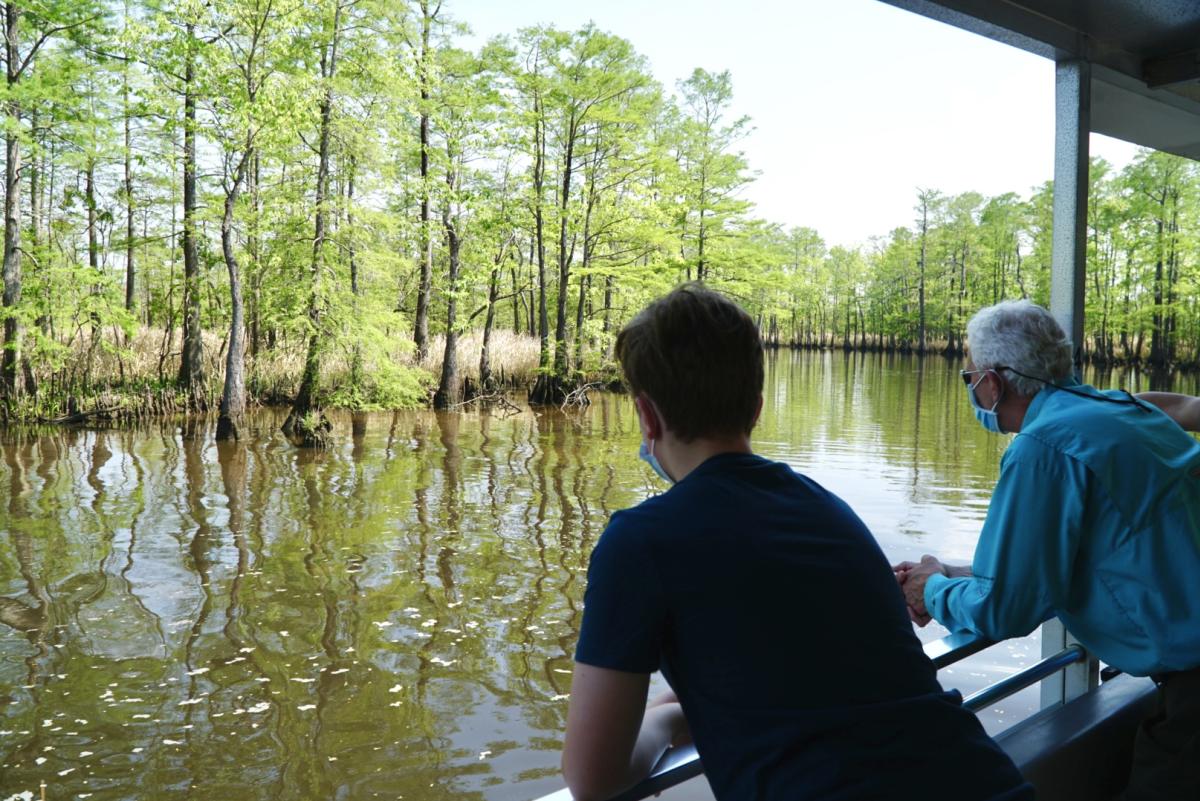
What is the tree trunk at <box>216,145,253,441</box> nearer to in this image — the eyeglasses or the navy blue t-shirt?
the eyeglasses

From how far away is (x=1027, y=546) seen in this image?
1424 mm

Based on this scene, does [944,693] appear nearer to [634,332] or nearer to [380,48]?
[634,332]

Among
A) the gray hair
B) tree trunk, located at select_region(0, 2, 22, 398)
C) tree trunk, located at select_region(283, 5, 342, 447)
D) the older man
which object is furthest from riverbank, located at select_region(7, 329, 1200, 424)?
the older man

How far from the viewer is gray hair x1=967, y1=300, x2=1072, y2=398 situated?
164 cm

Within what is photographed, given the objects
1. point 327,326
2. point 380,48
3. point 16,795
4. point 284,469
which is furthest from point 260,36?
point 16,795

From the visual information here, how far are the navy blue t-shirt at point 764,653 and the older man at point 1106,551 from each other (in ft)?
1.94

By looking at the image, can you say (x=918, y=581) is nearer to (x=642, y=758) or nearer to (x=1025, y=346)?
(x=1025, y=346)

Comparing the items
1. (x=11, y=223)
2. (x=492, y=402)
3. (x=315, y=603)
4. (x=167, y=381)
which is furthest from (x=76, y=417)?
(x=315, y=603)

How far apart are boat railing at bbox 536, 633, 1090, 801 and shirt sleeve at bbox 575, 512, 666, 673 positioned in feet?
0.46

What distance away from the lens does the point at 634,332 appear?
39.5 inches

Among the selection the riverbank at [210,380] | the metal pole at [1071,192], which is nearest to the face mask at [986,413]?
the metal pole at [1071,192]

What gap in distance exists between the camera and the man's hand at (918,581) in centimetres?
162

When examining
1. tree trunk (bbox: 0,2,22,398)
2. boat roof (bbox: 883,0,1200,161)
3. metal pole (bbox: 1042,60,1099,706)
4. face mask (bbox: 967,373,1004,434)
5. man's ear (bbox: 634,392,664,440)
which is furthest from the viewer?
tree trunk (bbox: 0,2,22,398)

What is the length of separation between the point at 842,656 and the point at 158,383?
53.4 ft
